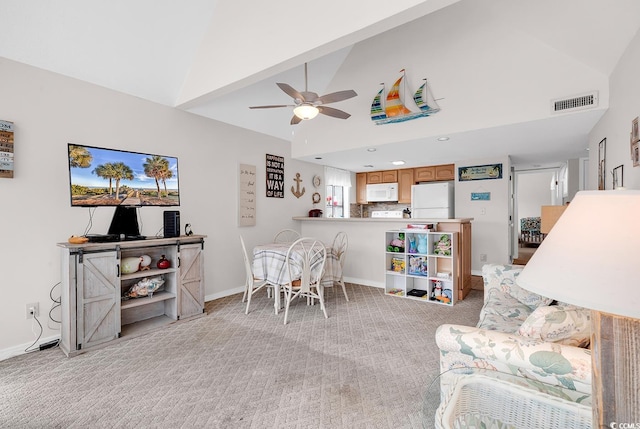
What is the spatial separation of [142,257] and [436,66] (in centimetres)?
399

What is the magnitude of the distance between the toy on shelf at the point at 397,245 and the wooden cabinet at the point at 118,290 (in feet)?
8.32

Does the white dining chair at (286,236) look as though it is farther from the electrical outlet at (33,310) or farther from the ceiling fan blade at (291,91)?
the electrical outlet at (33,310)

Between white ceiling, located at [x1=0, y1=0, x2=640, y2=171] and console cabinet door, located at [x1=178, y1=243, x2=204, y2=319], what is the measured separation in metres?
1.73

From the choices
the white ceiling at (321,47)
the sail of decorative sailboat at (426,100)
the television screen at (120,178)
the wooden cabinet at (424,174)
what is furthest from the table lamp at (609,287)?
the wooden cabinet at (424,174)

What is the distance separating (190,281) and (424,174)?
498 cm

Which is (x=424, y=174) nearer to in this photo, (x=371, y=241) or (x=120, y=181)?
(x=371, y=241)

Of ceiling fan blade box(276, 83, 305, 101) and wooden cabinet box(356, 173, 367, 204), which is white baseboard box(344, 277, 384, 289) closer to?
wooden cabinet box(356, 173, 367, 204)

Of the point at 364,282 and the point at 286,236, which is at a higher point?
the point at 286,236

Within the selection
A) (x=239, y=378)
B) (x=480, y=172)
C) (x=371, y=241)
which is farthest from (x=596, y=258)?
(x=480, y=172)

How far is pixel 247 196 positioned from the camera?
4.54m

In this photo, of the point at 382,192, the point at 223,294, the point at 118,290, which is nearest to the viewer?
the point at 118,290

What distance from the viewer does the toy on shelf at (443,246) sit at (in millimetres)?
3947

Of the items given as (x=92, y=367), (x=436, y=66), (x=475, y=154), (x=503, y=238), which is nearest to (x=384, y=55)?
(x=436, y=66)

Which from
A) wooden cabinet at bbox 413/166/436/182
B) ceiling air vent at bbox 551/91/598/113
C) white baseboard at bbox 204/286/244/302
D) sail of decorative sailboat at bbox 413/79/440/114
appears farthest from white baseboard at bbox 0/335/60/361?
wooden cabinet at bbox 413/166/436/182
